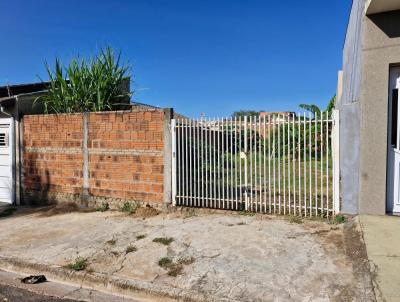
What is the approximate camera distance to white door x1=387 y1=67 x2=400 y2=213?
19.1 feet

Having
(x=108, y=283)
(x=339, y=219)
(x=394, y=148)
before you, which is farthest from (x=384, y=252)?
(x=108, y=283)

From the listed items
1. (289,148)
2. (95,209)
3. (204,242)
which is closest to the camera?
(204,242)

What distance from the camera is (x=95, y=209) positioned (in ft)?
27.6

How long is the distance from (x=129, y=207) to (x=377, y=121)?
5442 millimetres

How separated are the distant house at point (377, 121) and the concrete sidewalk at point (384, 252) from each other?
1.29 feet

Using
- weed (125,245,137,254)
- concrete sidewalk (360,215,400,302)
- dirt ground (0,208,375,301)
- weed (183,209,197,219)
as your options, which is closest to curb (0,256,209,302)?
dirt ground (0,208,375,301)

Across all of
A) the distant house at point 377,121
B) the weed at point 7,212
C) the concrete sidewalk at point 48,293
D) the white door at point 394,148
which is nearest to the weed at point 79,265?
the concrete sidewalk at point 48,293

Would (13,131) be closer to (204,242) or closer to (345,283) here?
(204,242)

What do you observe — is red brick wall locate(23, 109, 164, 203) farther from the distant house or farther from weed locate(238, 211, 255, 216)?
the distant house

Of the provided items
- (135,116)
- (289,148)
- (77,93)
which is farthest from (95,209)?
(289,148)

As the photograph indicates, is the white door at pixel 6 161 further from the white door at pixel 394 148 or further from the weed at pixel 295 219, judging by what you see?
the white door at pixel 394 148

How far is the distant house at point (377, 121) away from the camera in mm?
5695

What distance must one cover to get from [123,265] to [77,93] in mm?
5853

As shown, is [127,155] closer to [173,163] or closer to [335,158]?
[173,163]
